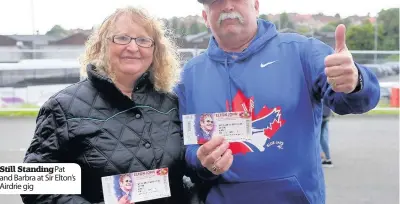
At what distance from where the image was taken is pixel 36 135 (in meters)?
1.46

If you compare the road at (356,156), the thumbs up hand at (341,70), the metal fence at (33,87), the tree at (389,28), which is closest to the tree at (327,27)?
the metal fence at (33,87)

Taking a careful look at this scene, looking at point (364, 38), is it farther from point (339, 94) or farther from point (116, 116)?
point (116, 116)

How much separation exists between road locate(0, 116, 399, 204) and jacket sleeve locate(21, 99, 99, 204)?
Answer: 1376 mm

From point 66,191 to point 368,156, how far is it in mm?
5196

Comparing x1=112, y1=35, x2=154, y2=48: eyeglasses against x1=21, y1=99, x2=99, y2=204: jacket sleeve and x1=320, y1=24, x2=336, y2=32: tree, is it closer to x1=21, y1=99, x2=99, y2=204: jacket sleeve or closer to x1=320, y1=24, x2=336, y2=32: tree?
x1=21, y1=99, x2=99, y2=204: jacket sleeve

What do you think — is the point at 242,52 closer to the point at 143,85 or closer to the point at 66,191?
the point at 143,85

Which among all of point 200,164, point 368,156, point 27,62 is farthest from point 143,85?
point 27,62

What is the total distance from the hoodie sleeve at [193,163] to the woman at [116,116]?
0.03 m

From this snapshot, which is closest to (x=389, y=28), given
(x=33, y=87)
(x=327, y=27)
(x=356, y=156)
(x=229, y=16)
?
(x=327, y=27)

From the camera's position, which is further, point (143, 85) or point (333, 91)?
point (143, 85)

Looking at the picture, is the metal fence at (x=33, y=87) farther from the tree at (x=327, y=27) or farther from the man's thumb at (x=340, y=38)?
the man's thumb at (x=340, y=38)
